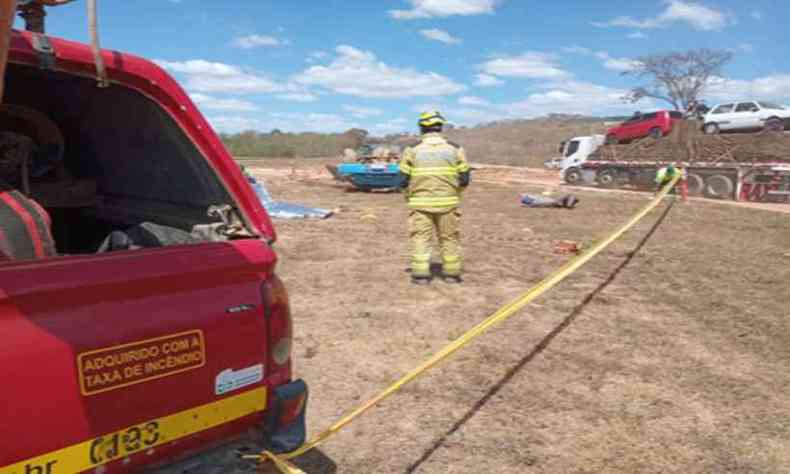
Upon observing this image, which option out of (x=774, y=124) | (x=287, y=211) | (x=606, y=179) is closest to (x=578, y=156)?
(x=606, y=179)

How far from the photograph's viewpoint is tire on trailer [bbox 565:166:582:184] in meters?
25.6

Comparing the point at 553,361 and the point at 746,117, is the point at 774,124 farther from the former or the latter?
the point at 553,361

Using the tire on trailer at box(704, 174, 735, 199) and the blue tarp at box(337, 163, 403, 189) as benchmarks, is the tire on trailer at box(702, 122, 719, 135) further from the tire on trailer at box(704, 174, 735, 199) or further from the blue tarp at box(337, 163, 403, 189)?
the blue tarp at box(337, 163, 403, 189)

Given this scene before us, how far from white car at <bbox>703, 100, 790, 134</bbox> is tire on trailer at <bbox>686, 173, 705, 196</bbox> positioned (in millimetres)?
5197

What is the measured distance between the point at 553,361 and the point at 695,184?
60.6 feet

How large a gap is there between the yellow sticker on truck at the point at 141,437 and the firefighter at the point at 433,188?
179 inches

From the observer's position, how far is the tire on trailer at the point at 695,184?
Result: 67.7 feet

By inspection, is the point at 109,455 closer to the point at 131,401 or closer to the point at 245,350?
the point at 131,401

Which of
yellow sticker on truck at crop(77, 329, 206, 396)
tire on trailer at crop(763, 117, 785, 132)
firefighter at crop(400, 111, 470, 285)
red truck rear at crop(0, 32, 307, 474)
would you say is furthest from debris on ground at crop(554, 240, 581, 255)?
tire on trailer at crop(763, 117, 785, 132)

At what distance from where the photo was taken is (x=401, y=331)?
538 cm

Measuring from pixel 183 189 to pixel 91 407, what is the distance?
1243mm

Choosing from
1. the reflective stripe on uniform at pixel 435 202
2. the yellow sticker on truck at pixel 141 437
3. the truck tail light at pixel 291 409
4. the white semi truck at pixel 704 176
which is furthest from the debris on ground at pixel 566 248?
the white semi truck at pixel 704 176

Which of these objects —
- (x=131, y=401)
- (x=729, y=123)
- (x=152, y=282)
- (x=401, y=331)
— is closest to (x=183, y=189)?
(x=152, y=282)

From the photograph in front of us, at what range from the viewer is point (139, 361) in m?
1.86
